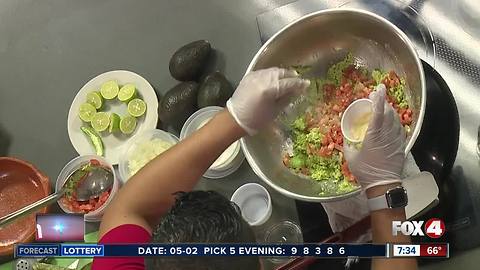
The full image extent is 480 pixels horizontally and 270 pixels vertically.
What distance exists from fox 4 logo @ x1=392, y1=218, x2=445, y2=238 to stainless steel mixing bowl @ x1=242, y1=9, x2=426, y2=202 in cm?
13

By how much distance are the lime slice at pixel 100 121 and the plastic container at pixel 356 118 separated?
55 centimetres

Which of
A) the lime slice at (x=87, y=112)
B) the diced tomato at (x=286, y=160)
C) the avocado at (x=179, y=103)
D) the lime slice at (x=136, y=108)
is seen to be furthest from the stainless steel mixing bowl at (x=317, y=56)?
the lime slice at (x=87, y=112)

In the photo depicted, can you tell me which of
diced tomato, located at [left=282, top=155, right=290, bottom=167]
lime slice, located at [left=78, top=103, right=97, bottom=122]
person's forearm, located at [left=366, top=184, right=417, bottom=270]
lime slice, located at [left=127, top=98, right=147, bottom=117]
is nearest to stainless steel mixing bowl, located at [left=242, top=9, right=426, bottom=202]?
diced tomato, located at [left=282, top=155, right=290, bottom=167]

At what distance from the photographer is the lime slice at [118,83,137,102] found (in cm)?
126

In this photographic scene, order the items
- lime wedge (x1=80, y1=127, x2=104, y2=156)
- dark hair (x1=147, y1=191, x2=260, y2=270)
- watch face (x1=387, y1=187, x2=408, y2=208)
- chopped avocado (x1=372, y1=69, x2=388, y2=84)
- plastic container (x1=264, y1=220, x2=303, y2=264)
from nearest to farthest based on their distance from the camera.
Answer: dark hair (x1=147, y1=191, x2=260, y2=270) → watch face (x1=387, y1=187, x2=408, y2=208) → chopped avocado (x1=372, y1=69, x2=388, y2=84) → plastic container (x1=264, y1=220, x2=303, y2=264) → lime wedge (x1=80, y1=127, x2=104, y2=156)

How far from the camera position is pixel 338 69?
108 centimetres

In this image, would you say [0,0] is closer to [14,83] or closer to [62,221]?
[14,83]

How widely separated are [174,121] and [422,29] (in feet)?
1.76

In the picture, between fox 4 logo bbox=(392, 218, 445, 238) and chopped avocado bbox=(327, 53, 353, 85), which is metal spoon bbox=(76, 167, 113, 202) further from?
fox 4 logo bbox=(392, 218, 445, 238)

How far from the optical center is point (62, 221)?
1149 mm

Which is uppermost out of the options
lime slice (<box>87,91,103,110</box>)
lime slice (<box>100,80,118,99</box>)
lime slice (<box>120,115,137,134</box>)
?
lime slice (<box>100,80,118,99</box>)

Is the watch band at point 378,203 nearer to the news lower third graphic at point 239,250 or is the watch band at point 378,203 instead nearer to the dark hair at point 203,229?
the news lower third graphic at point 239,250

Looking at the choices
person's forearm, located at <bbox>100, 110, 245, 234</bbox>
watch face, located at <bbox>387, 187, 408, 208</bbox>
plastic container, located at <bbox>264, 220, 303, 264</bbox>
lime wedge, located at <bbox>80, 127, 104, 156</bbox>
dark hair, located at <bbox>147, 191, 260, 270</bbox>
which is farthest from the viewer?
lime wedge, located at <bbox>80, 127, 104, 156</bbox>

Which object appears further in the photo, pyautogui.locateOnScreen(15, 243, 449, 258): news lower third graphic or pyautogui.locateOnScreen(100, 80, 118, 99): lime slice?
pyautogui.locateOnScreen(100, 80, 118, 99): lime slice
